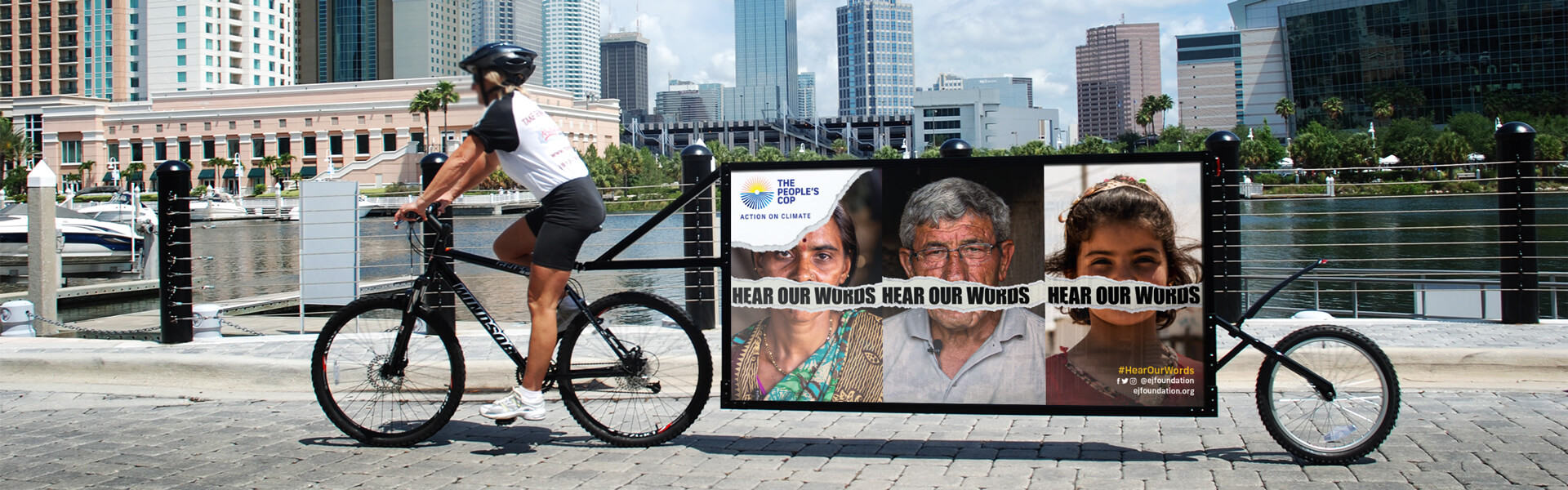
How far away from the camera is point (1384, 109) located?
13150 centimetres

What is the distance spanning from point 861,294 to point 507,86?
177cm

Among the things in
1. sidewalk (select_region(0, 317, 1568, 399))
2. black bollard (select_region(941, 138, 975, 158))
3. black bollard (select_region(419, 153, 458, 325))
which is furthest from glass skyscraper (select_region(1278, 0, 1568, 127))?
black bollard (select_region(419, 153, 458, 325))

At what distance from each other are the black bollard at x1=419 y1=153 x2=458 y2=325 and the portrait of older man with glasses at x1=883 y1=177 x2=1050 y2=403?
2014mm

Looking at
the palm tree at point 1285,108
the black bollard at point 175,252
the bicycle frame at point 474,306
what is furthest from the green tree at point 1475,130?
the bicycle frame at point 474,306

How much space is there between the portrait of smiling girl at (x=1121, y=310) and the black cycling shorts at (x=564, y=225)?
6.37ft

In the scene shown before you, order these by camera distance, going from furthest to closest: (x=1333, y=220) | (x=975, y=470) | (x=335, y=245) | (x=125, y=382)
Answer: (x=1333, y=220)
(x=335, y=245)
(x=125, y=382)
(x=975, y=470)

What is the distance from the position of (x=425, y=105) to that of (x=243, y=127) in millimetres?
24355

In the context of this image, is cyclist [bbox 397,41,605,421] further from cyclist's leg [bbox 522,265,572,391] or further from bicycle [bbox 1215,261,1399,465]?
bicycle [bbox 1215,261,1399,465]

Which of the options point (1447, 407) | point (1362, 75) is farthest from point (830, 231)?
point (1362, 75)

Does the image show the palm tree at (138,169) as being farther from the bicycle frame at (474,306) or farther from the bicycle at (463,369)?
the bicycle frame at (474,306)

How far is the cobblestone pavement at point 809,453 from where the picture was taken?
435 centimetres

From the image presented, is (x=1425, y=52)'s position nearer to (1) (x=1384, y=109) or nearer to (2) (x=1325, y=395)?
(1) (x=1384, y=109)

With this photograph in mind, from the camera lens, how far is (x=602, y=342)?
4.99 metres

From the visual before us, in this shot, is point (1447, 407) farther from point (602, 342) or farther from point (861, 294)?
point (602, 342)
